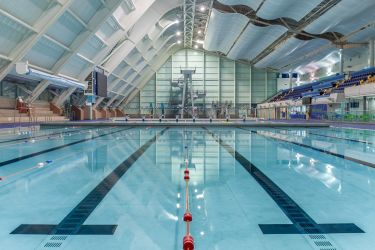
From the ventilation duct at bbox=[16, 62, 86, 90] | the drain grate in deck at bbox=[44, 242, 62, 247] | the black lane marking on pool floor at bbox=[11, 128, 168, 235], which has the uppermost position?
the ventilation duct at bbox=[16, 62, 86, 90]

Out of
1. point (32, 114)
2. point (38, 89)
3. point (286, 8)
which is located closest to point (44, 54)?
point (38, 89)

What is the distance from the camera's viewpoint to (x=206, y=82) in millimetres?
44406

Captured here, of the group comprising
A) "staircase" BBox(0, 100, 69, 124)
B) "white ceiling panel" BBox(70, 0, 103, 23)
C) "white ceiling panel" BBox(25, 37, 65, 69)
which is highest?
"white ceiling panel" BBox(70, 0, 103, 23)

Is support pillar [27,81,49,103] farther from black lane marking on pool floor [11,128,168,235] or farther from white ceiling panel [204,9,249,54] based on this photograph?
black lane marking on pool floor [11,128,168,235]

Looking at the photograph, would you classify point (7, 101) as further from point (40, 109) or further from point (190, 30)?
point (190, 30)

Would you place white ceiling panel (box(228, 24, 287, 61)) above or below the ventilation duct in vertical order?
above

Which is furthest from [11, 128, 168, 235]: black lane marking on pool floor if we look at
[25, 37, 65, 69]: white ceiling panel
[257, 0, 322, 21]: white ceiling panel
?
[257, 0, 322, 21]: white ceiling panel

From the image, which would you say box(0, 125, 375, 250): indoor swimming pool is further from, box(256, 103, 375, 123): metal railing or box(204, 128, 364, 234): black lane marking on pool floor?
box(256, 103, 375, 123): metal railing

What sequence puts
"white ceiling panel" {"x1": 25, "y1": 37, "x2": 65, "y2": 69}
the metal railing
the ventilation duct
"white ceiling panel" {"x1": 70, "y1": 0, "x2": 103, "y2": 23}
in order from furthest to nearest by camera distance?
the metal railing → "white ceiling panel" {"x1": 25, "y1": 37, "x2": 65, "y2": 69} → "white ceiling panel" {"x1": 70, "y1": 0, "x2": 103, "y2": 23} → the ventilation duct

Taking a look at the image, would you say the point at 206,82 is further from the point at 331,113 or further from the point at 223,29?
the point at 331,113

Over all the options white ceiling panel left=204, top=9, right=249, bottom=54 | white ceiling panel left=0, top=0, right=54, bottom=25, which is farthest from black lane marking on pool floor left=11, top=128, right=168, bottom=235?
white ceiling panel left=204, top=9, right=249, bottom=54

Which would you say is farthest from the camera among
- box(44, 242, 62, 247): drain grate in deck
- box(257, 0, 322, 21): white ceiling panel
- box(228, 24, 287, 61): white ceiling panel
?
box(228, 24, 287, 61): white ceiling panel

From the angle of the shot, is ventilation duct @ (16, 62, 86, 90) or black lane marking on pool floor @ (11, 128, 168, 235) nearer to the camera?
black lane marking on pool floor @ (11, 128, 168, 235)

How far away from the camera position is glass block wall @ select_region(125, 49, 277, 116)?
44.0 m
